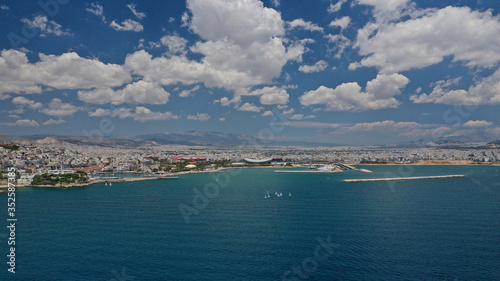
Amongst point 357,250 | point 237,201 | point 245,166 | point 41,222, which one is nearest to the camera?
point 357,250

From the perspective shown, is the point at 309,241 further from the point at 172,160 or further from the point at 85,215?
the point at 172,160

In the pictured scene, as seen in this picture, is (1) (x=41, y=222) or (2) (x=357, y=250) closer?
(2) (x=357, y=250)

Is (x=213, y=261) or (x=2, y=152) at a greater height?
(x=2, y=152)

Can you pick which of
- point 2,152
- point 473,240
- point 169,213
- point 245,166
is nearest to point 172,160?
point 245,166

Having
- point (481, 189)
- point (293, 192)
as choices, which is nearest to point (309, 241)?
point (293, 192)

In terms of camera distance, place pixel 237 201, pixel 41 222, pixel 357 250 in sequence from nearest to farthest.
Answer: pixel 357 250, pixel 41 222, pixel 237 201

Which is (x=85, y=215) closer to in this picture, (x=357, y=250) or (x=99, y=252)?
(x=99, y=252)
